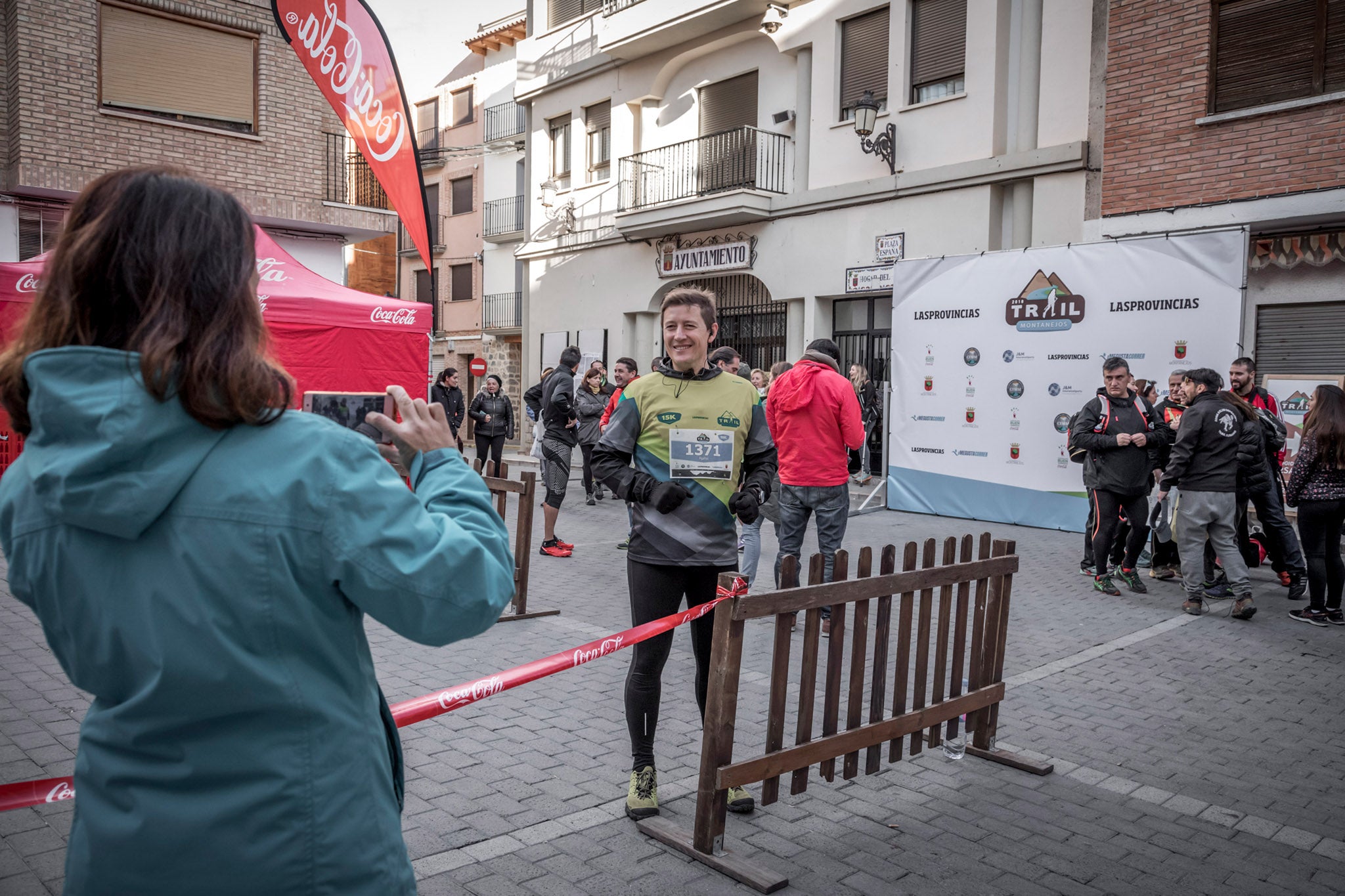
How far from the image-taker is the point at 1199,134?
40.5 ft

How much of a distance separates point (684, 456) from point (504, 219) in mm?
27776

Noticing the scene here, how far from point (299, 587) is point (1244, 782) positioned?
14.9ft

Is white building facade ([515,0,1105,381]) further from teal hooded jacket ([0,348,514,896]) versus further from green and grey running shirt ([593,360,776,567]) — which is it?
teal hooded jacket ([0,348,514,896])

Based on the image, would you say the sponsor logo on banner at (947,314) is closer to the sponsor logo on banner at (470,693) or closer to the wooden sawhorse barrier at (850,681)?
the wooden sawhorse barrier at (850,681)

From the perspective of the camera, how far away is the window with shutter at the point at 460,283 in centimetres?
3341

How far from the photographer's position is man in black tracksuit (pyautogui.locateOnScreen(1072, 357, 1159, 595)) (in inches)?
332

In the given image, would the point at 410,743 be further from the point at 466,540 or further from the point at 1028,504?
the point at 1028,504

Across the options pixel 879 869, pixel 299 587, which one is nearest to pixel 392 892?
pixel 299 587

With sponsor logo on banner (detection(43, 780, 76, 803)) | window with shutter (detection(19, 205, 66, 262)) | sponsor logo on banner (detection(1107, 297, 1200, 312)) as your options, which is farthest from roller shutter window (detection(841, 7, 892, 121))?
sponsor logo on banner (detection(43, 780, 76, 803))

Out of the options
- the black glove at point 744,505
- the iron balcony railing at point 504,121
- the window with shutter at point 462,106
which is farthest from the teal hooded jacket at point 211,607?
the window with shutter at point 462,106

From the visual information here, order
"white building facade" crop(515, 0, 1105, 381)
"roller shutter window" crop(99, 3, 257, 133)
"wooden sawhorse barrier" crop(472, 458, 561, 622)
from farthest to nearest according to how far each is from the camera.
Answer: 1. "roller shutter window" crop(99, 3, 257, 133)
2. "white building facade" crop(515, 0, 1105, 381)
3. "wooden sawhorse barrier" crop(472, 458, 561, 622)

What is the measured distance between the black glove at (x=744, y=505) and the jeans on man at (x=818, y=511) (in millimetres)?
2882

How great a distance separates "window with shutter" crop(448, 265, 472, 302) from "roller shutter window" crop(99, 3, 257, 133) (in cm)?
1670

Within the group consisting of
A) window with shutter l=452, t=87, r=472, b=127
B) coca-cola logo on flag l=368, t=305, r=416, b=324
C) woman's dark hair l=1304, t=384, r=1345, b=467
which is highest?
window with shutter l=452, t=87, r=472, b=127
